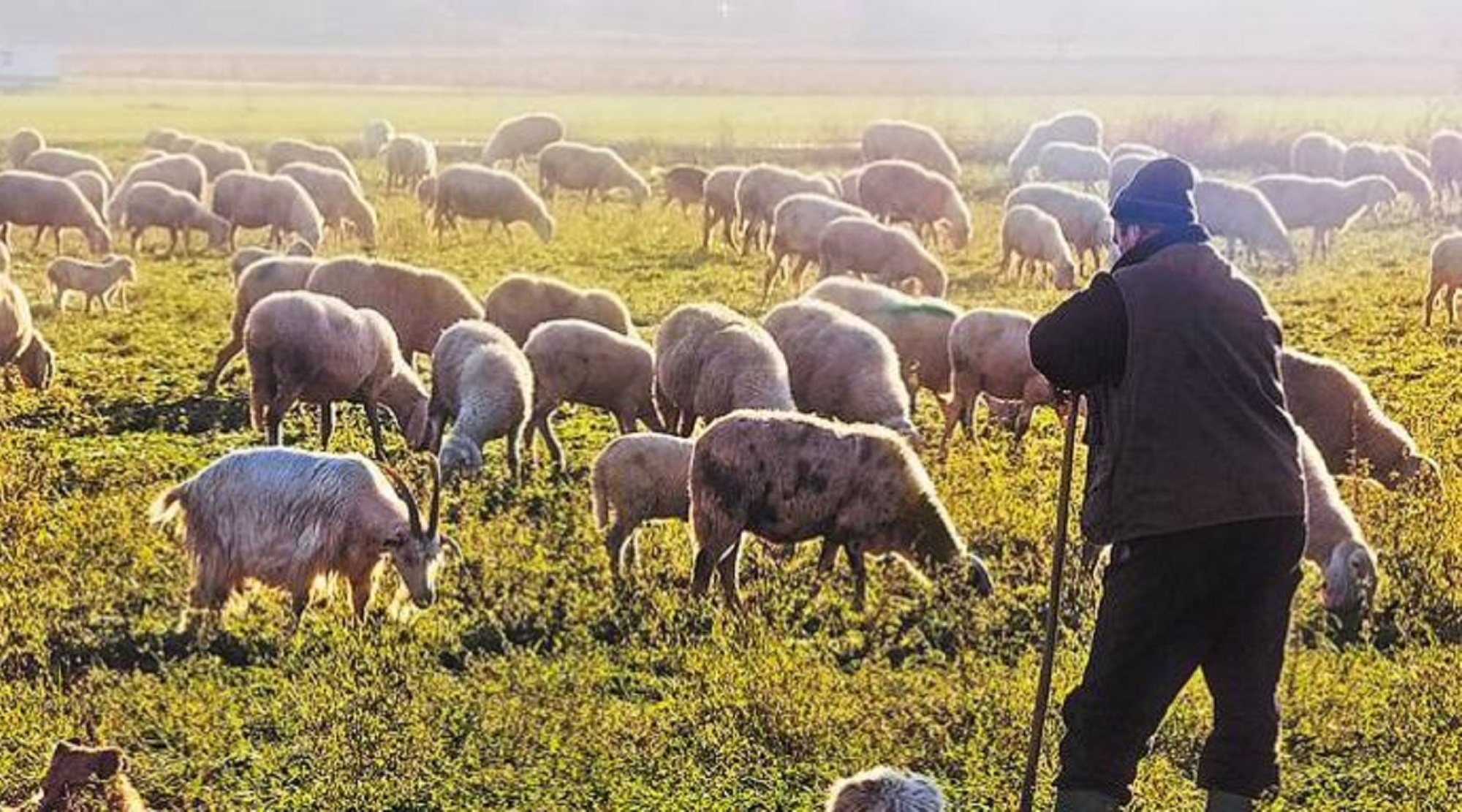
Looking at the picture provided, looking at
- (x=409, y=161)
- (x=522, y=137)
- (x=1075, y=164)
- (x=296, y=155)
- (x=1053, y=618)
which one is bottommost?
(x=522, y=137)

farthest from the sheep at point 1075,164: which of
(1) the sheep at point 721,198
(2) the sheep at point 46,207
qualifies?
(2) the sheep at point 46,207

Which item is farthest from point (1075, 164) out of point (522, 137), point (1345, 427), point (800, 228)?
point (1345, 427)

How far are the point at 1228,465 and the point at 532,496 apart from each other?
617 centimetres

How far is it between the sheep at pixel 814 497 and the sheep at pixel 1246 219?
599 inches

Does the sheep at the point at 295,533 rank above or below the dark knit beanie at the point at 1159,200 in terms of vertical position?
below

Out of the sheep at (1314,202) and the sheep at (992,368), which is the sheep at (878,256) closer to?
the sheep at (992,368)

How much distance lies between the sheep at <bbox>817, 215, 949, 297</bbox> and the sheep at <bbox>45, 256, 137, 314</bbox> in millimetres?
7550

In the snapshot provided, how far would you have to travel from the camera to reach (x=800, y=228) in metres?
19.1

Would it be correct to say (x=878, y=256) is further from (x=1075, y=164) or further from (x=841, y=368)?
(x=1075, y=164)

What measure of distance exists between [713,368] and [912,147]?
72.4 ft

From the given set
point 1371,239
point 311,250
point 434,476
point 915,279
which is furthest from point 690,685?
point 1371,239

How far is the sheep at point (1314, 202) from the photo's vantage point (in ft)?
79.9

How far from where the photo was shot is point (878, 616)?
785cm

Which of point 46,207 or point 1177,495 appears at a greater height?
point 1177,495
